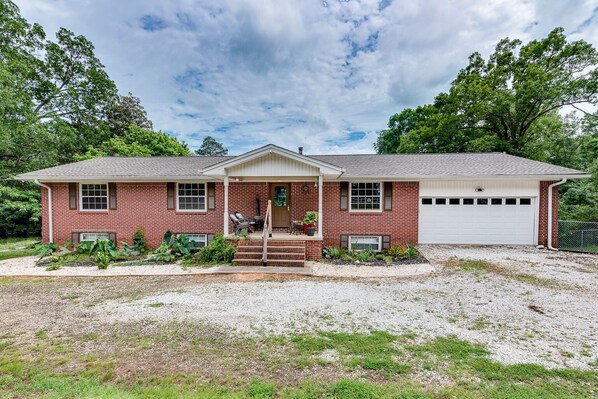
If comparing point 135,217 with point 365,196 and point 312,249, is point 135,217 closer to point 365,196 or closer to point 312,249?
point 312,249

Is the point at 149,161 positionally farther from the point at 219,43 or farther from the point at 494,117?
the point at 494,117

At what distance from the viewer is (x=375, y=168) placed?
35.0 ft

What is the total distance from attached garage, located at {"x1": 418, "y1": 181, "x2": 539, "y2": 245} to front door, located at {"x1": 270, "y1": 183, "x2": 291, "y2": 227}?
17.6 feet

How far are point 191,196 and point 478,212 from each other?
11.6 meters

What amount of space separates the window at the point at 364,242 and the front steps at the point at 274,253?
103 inches

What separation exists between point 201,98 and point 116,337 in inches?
772

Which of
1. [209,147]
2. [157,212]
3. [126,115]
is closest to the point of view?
[157,212]

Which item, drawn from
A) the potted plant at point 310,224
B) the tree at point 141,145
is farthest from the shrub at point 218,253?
the tree at point 141,145

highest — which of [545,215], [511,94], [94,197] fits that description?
[511,94]

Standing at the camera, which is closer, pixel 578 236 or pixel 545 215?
pixel 578 236

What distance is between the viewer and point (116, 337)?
3703mm

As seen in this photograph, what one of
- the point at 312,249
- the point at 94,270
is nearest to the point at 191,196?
the point at 94,270

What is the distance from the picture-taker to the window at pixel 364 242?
1012 centimetres

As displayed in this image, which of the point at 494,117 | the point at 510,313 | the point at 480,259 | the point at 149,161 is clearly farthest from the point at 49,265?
the point at 494,117
